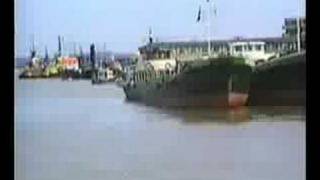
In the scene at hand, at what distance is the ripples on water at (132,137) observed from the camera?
4.96 feet

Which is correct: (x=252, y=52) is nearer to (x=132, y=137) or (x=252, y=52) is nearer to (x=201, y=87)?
(x=201, y=87)

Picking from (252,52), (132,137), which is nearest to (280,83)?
(252,52)

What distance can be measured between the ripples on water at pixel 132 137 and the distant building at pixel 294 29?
217 millimetres

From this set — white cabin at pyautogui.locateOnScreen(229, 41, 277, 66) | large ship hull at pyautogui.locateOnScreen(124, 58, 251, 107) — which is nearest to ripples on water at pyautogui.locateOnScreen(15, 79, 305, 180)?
large ship hull at pyautogui.locateOnScreen(124, 58, 251, 107)

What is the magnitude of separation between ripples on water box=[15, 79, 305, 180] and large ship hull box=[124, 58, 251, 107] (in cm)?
3

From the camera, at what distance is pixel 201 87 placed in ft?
5.10

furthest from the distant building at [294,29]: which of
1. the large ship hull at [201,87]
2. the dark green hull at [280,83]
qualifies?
the large ship hull at [201,87]

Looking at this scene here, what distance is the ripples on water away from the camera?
59.6 inches

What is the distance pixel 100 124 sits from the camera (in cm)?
154

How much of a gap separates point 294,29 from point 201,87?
0.34 metres
